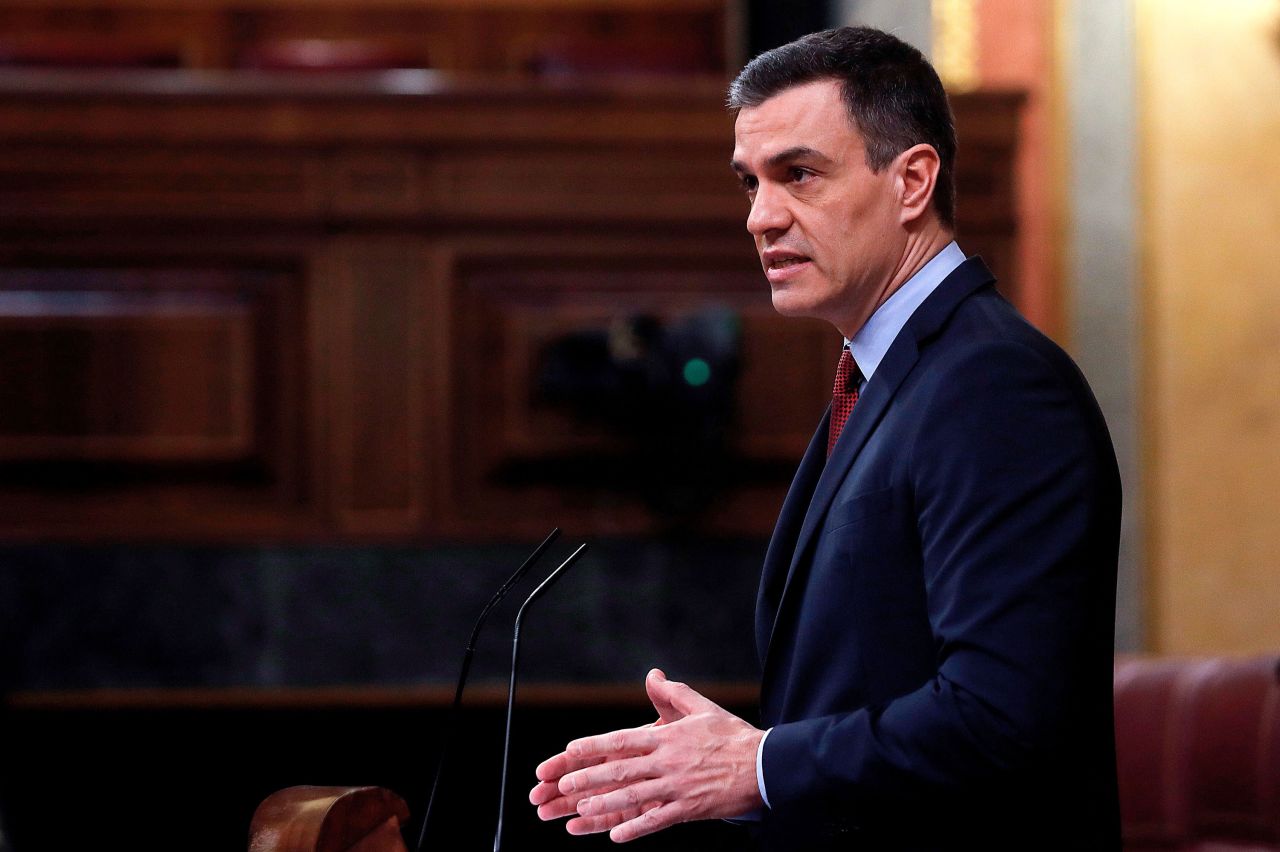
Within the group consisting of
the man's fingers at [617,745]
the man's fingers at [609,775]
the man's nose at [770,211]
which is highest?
the man's nose at [770,211]

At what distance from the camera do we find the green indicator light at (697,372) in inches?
115

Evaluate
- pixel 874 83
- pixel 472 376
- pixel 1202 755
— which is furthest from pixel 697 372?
pixel 874 83

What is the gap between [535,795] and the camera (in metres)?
1.09

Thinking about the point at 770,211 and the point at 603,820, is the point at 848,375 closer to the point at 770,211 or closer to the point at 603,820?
the point at 770,211

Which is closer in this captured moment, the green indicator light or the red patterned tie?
the red patterned tie

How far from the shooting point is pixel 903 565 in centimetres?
104

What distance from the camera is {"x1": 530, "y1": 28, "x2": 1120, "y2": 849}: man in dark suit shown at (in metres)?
0.97

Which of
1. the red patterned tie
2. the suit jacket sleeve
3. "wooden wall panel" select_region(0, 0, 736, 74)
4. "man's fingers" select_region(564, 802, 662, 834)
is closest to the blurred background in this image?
the red patterned tie

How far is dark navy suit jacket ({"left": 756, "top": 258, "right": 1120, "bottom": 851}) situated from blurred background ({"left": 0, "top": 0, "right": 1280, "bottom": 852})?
5.84 ft

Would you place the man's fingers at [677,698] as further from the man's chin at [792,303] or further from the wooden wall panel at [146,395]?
the wooden wall panel at [146,395]

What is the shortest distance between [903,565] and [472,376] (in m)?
1.98

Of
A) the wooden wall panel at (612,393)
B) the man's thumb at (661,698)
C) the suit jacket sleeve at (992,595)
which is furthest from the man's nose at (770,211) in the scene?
the wooden wall panel at (612,393)

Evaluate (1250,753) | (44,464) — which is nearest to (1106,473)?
(1250,753)

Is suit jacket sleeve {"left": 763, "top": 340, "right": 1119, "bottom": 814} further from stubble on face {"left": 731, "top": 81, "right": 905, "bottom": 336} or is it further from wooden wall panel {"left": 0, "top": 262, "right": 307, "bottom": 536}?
wooden wall panel {"left": 0, "top": 262, "right": 307, "bottom": 536}
